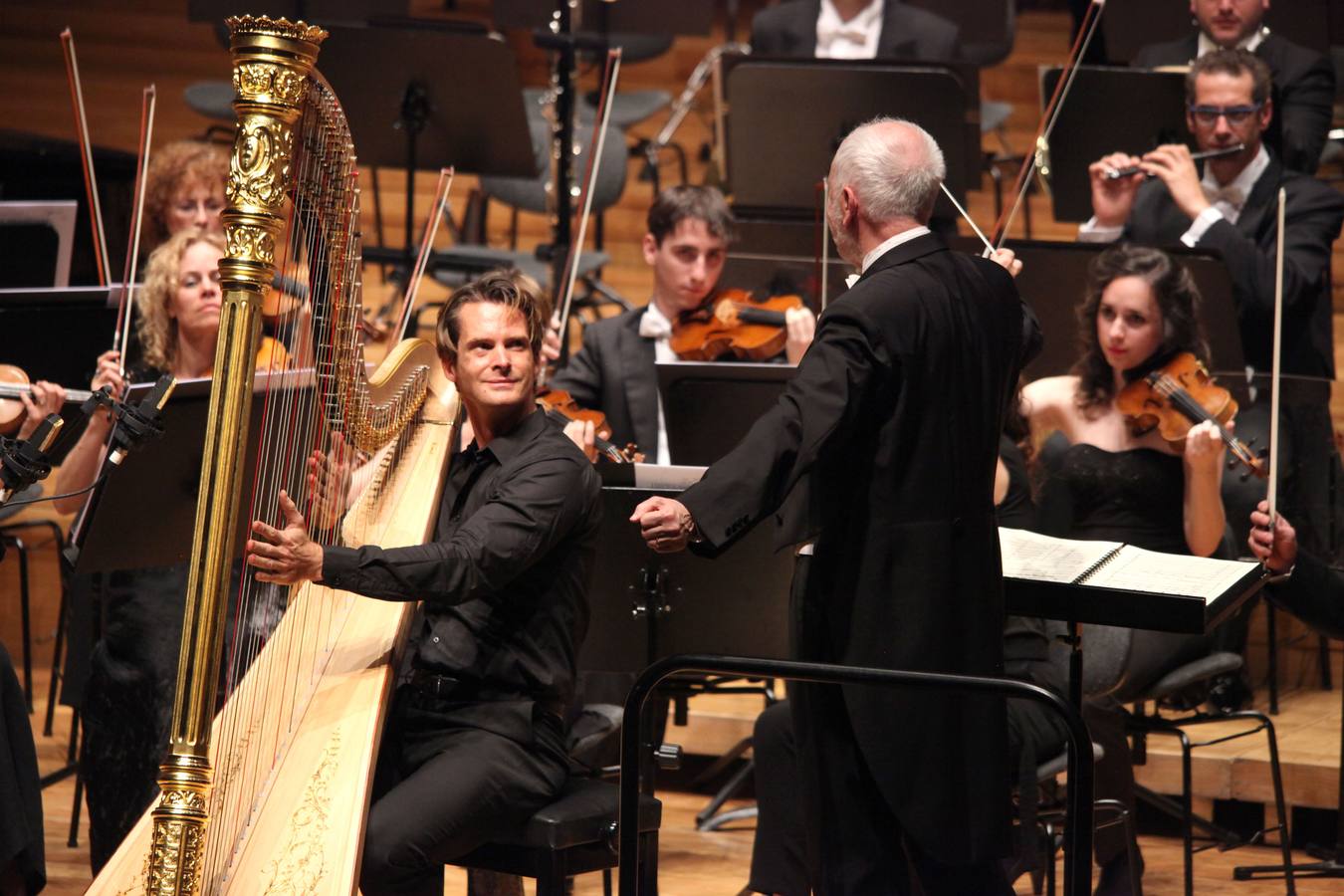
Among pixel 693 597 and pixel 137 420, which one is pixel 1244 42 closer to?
pixel 693 597

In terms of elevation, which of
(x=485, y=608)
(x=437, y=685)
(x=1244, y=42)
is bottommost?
(x=437, y=685)

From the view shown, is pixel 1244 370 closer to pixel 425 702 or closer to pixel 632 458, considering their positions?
pixel 632 458

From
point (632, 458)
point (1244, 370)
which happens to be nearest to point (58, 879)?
point (632, 458)

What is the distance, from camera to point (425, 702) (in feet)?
9.20

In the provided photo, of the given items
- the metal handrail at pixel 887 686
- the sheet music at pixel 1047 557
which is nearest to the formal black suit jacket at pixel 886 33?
the sheet music at pixel 1047 557

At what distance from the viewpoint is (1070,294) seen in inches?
164

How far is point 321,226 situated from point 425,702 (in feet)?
3.01

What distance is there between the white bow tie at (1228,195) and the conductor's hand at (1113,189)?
0.63 ft

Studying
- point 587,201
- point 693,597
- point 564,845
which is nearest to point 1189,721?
point 693,597

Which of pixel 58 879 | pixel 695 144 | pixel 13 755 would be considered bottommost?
pixel 58 879

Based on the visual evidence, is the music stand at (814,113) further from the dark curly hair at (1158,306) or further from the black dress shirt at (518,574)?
the black dress shirt at (518,574)

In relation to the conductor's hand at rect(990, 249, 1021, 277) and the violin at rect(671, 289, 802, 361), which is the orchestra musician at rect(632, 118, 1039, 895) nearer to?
the conductor's hand at rect(990, 249, 1021, 277)

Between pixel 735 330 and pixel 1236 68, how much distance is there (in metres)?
1.51

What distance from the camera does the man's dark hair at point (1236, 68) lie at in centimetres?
448
